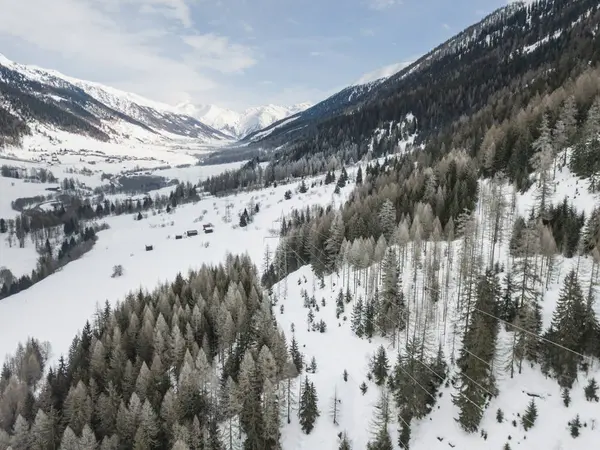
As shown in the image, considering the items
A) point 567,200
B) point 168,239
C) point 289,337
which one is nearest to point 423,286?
point 289,337

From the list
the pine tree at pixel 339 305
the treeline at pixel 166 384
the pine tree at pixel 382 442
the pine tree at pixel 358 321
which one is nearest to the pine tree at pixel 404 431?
the pine tree at pixel 382 442

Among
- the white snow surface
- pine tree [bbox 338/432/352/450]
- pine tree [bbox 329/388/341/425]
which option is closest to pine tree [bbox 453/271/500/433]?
the white snow surface

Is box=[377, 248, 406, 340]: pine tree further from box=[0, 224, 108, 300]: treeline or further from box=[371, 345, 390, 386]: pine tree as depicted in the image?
box=[0, 224, 108, 300]: treeline

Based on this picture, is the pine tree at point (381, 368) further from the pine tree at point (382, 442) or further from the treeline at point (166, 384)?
the treeline at point (166, 384)

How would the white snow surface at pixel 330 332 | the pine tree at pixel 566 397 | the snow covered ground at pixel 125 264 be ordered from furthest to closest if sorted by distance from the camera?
the snow covered ground at pixel 125 264, the white snow surface at pixel 330 332, the pine tree at pixel 566 397

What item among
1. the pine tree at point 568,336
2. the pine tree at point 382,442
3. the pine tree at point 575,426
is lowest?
the pine tree at point 382,442

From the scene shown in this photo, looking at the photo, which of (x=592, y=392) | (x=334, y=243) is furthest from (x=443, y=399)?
(x=334, y=243)
